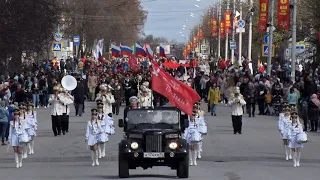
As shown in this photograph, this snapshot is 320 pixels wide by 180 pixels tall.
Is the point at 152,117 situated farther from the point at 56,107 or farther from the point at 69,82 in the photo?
the point at 69,82

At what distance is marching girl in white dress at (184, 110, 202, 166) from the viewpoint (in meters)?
24.1

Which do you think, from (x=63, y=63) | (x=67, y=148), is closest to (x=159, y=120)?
(x=67, y=148)

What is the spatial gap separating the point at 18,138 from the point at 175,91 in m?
4.71

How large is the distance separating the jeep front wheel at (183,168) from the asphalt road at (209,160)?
0.59 metres

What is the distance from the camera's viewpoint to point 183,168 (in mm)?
20188

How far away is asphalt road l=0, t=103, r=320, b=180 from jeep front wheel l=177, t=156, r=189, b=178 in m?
0.59

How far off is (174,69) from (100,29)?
2434cm

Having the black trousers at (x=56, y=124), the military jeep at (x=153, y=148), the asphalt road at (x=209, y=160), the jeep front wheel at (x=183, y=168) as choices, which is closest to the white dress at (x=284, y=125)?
Result: the asphalt road at (x=209, y=160)

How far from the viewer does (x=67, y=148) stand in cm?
2891

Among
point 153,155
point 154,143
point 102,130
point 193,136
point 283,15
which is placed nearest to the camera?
point 153,155

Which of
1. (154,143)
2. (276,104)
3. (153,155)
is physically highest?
(276,104)

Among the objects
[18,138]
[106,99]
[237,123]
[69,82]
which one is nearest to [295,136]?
[18,138]

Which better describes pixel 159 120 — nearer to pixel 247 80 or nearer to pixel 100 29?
pixel 247 80

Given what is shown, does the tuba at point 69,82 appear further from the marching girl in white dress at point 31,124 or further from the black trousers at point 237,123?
the marching girl in white dress at point 31,124
